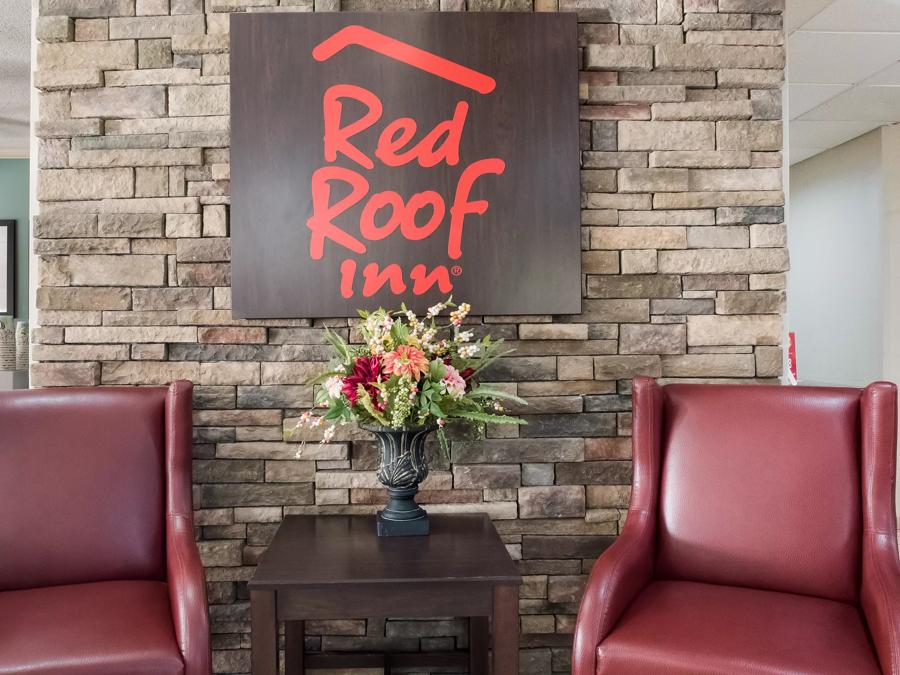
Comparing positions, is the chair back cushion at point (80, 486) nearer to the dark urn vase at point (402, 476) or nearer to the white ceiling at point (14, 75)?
the dark urn vase at point (402, 476)

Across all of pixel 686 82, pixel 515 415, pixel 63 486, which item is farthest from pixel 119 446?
pixel 686 82

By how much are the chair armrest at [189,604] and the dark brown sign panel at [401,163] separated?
2.27ft

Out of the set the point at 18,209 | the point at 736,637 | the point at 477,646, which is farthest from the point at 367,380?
the point at 18,209

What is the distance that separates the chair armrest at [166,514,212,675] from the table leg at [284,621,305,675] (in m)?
0.38

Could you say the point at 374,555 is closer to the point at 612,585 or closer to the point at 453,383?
the point at 453,383

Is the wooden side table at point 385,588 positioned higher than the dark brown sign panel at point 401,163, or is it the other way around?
the dark brown sign panel at point 401,163

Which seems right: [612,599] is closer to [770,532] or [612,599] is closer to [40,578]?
[770,532]

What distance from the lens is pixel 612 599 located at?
5.04ft

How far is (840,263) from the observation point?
15.5 ft

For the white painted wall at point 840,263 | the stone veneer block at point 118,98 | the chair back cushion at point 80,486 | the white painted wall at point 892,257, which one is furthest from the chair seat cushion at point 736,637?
the white painted wall at point 892,257

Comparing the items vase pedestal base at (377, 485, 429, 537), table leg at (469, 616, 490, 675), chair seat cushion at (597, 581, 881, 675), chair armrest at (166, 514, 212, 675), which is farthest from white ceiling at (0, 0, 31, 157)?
chair seat cushion at (597, 581, 881, 675)

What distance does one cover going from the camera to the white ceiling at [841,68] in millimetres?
2590

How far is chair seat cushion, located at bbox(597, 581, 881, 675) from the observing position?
137 cm

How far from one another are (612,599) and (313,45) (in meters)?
1.67
